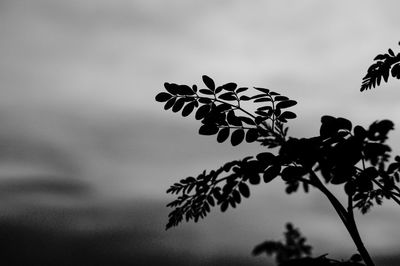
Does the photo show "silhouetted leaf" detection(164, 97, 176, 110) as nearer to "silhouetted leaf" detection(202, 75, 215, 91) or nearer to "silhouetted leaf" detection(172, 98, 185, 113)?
"silhouetted leaf" detection(172, 98, 185, 113)

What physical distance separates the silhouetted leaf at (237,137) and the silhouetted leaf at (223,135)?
45 mm

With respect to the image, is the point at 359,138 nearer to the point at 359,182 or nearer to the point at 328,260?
the point at 359,182

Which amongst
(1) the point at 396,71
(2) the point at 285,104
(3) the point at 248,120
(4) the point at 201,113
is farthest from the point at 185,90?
(1) the point at 396,71

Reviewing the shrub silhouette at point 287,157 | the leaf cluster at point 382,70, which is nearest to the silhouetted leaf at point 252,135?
the shrub silhouette at point 287,157

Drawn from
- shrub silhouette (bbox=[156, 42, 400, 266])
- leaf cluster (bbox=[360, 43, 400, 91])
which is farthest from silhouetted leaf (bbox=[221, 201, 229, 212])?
leaf cluster (bbox=[360, 43, 400, 91])

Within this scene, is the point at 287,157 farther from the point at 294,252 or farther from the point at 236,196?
the point at 294,252

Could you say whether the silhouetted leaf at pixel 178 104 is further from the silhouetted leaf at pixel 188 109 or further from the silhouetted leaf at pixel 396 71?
the silhouetted leaf at pixel 396 71

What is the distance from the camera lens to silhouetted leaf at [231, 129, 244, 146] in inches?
95.1

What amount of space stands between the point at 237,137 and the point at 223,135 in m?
0.10

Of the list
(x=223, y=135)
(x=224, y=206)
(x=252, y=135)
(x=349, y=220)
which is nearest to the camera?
(x=349, y=220)

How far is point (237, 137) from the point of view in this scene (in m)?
2.42

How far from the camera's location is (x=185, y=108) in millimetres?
2619

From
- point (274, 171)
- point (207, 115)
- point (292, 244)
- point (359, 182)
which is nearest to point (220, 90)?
point (207, 115)

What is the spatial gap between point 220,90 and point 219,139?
0.38m
